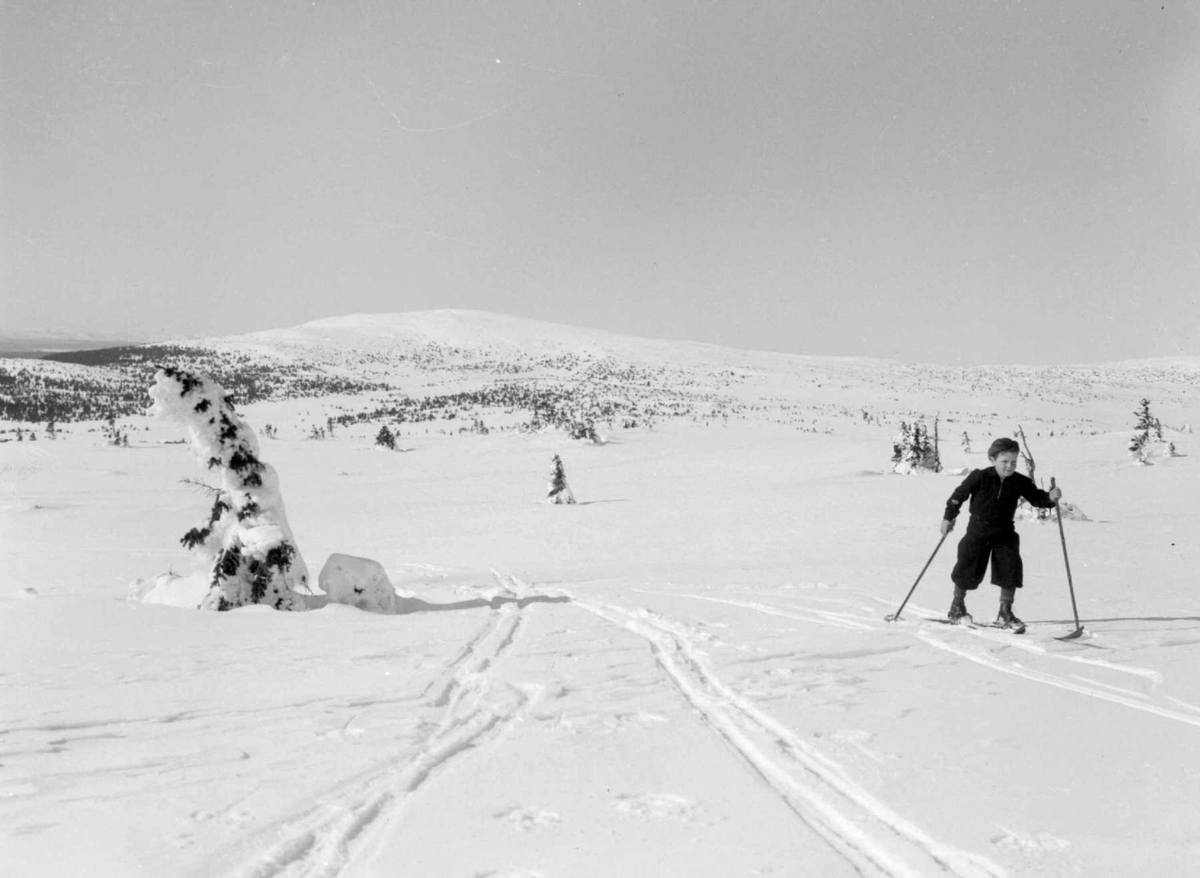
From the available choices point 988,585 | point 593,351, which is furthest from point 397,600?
point 593,351

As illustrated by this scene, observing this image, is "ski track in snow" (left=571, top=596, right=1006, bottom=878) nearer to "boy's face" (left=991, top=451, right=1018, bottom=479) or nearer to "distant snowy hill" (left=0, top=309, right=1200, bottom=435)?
"boy's face" (left=991, top=451, right=1018, bottom=479)

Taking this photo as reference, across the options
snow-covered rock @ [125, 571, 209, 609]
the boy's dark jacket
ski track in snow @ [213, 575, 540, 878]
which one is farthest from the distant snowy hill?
ski track in snow @ [213, 575, 540, 878]

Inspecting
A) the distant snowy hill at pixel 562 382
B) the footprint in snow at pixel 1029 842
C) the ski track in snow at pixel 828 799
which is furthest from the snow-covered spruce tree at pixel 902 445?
the footprint in snow at pixel 1029 842

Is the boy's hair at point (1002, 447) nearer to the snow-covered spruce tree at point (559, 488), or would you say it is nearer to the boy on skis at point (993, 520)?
the boy on skis at point (993, 520)

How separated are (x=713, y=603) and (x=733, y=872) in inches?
291

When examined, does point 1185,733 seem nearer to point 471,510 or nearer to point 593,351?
point 471,510

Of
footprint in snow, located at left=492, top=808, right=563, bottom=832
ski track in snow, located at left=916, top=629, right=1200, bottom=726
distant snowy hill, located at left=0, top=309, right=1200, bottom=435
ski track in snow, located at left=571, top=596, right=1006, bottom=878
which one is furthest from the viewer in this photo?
distant snowy hill, located at left=0, top=309, right=1200, bottom=435

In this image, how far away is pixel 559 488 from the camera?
28484 millimetres

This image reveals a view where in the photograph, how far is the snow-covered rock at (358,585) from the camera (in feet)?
34.0

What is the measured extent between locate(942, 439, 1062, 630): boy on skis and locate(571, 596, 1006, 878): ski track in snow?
4.04m

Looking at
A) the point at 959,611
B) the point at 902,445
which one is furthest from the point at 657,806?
the point at 902,445

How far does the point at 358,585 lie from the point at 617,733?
23.1ft

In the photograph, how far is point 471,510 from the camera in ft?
91.5

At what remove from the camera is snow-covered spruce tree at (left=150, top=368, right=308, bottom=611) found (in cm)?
1020
